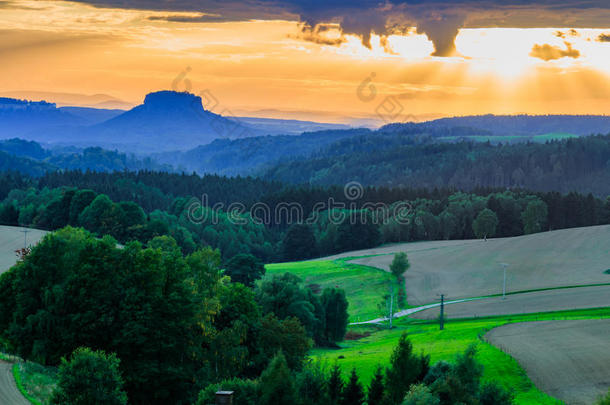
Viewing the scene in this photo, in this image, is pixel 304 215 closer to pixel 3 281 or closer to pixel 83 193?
pixel 83 193

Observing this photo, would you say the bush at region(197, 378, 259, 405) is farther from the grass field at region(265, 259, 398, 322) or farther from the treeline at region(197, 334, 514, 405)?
the grass field at region(265, 259, 398, 322)

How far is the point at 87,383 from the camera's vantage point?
110 ft

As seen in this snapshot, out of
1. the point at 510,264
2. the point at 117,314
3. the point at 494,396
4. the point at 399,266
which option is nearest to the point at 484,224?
the point at 510,264

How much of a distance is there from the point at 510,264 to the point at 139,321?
7766 centimetres

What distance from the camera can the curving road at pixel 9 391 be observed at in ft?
112

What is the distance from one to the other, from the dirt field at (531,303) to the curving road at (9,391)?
189 ft

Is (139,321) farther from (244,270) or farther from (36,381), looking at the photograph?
(244,270)

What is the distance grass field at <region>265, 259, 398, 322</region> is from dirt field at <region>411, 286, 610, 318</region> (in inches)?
453

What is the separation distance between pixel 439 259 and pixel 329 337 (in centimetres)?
4839

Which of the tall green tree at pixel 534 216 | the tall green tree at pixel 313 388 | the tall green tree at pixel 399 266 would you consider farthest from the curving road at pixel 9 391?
the tall green tree at pixel 534 216

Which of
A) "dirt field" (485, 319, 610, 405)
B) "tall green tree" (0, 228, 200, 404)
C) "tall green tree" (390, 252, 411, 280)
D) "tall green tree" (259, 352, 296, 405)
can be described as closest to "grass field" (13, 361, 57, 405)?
"tall green tree" (0, 228, 200, 404)

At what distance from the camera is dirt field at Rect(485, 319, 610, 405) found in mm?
44375

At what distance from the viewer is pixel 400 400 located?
132ft

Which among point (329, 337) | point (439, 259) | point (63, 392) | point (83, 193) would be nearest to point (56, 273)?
point (63, 392)
